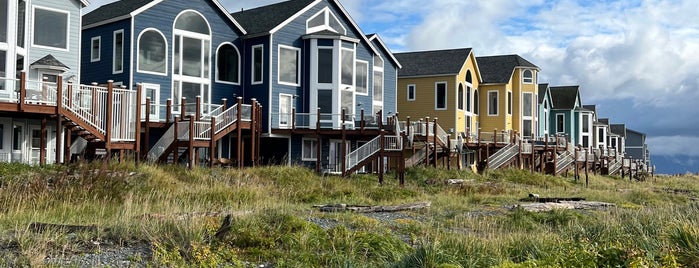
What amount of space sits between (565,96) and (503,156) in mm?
29049

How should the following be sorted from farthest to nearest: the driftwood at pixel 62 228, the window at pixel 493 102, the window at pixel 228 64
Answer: the window at pixel 493 102 < the window at pixel 228 64 < the driftwood at pixel 62 228

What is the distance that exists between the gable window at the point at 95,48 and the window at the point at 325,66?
1078 cm

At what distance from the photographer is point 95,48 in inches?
1377

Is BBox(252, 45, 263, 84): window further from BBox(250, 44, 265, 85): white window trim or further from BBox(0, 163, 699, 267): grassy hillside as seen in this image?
BBox(0, 163, 699, 267): grassy hillside

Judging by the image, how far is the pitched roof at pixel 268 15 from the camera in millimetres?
37062

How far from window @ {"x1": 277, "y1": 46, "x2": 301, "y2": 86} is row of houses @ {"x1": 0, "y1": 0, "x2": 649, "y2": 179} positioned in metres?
0.06

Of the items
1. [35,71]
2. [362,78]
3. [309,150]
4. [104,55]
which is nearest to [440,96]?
[362,78]

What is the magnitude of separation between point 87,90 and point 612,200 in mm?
18678

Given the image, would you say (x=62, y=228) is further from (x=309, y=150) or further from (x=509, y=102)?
(x=509, y=102)

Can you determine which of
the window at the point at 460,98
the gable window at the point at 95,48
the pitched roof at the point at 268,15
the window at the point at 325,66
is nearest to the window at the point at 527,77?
the window at the point at 460,98

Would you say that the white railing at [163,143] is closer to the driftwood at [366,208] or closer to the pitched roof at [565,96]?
the driftwood at [366,208]

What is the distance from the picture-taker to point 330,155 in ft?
126

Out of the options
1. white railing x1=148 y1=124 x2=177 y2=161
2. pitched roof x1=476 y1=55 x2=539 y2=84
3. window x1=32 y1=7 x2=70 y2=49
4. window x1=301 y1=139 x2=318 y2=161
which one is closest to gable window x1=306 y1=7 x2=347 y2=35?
window x1=301 y1=139 x2=318 y2=161

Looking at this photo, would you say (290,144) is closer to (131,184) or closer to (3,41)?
(3,41)
